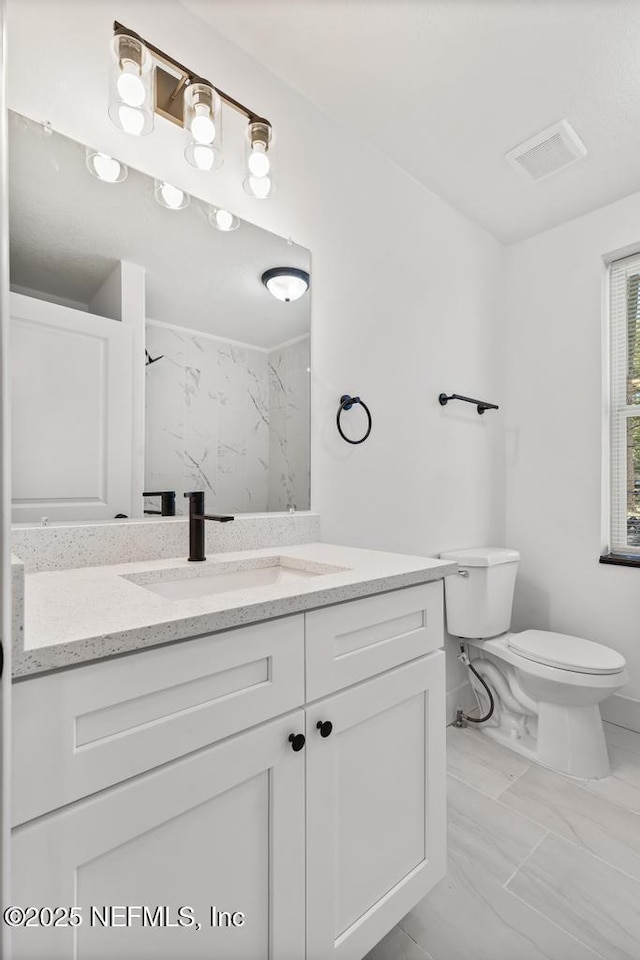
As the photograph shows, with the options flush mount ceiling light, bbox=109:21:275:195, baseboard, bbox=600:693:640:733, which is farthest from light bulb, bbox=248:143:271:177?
baseboard, bbox=600:693:640:733

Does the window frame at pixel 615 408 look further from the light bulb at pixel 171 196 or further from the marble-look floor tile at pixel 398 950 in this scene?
the light bulb at pixel 171 196

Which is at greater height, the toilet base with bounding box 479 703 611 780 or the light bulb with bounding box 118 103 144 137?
the light bulb with bounding box 118 103 144 137

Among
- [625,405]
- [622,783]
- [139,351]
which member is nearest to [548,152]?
[625,405]

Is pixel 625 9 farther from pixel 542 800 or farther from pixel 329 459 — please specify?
pixel 542 800

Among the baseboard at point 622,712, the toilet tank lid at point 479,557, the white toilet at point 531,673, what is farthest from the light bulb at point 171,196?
the baseboard at point 622,712

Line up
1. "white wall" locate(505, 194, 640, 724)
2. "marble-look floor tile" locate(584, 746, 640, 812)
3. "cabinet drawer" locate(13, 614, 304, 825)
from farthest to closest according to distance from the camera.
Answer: "white wall" locate(505, 194, 640, 724)
"marble-look floor tile" locate(584, 746, 640, 812)
"cabinet drawer" locate(13, 614, 304, 825)

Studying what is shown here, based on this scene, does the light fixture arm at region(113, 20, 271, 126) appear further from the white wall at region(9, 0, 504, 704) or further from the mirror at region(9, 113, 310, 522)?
the mirror at region(9, 113, 310, 522)

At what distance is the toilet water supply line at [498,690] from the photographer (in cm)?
199

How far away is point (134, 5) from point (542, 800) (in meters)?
2.78

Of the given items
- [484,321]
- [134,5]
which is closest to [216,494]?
[134,5]

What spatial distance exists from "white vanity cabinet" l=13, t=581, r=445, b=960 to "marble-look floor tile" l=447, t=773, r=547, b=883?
1.17 feet

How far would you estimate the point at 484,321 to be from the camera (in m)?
2.48

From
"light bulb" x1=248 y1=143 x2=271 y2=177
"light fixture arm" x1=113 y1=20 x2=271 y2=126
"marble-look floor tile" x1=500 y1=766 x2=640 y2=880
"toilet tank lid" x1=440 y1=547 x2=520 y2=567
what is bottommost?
"marble-look floor tile" x1=500 y1=766 x2=640 y2=880

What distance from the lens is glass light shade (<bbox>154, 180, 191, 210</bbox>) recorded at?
1280 millimetres
